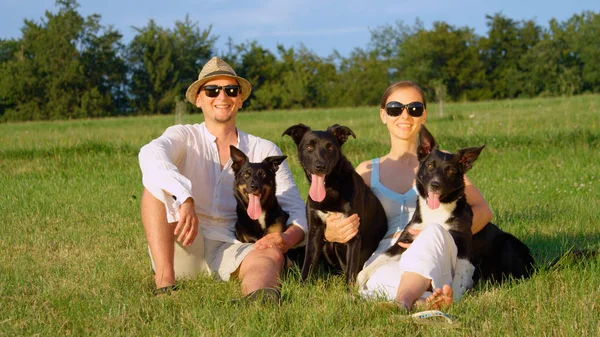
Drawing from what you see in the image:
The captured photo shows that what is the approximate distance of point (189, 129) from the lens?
4.99 metres

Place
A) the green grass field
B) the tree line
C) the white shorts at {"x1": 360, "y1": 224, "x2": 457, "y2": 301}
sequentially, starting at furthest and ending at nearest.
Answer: the tree line
the white shorts at {"x1": 360, "y1": 224, "x2": 457, "y2": 301}
the green grass field

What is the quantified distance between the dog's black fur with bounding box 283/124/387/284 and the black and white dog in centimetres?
40

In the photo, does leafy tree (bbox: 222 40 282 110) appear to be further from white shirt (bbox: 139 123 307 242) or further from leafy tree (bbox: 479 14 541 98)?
white shirt (bbox: 139 123 307 242)

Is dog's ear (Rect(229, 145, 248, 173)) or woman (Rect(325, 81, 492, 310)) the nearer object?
woman (Rect(325, 81, 492, 310))

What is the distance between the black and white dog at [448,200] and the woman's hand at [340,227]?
336mm

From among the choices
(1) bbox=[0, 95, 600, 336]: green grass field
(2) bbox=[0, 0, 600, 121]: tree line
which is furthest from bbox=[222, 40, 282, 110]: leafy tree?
(1) bbox=[0, 95, 600, 336]: green grass field

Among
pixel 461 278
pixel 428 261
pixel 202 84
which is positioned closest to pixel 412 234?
pixel 461 278

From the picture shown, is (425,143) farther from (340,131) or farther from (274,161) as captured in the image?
(274,161)

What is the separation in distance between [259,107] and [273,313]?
2158 inches

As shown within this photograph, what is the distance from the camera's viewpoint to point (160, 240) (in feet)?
14.1

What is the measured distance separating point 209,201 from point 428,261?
212cm

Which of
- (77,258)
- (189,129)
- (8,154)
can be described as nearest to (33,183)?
(8,154)

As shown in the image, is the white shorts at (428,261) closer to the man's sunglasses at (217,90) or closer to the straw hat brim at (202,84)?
the man's sunglasses at (217,90)

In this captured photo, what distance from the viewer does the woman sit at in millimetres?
3531
